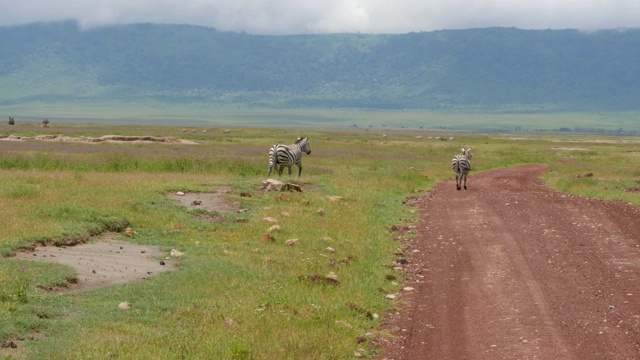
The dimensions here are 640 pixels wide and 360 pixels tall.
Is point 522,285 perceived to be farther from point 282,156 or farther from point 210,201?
point 282,156

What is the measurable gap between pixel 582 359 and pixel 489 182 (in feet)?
94.5

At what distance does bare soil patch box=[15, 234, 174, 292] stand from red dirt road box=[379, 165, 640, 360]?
486 centimetres

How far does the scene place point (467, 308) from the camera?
47.6 ft

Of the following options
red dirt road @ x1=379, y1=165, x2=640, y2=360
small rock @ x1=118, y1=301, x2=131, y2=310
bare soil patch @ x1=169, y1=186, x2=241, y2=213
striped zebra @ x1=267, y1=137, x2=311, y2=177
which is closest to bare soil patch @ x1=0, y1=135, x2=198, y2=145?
striped zebra @ x1=267, y1=137, x2=311, y2=177

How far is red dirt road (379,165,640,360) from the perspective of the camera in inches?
487

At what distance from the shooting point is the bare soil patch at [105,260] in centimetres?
1528

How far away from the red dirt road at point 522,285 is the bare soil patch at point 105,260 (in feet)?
16.0

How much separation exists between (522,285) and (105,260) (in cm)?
796

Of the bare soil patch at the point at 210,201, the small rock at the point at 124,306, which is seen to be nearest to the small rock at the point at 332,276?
the small rock at the point at 124,306

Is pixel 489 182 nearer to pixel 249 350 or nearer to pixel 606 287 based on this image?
pixel 606 287

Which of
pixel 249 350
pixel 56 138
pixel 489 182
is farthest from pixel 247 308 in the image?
pixel 56 138

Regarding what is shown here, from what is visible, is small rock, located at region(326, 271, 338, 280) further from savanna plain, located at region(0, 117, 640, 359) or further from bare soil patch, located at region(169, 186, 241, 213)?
bare soil patch, located at region(169, 186, 241, 213)

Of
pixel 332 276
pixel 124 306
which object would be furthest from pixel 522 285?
pixel 124 306

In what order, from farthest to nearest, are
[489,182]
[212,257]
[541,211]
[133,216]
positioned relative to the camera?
[489,182] < [541,211] < [133,216] < [212,257]
